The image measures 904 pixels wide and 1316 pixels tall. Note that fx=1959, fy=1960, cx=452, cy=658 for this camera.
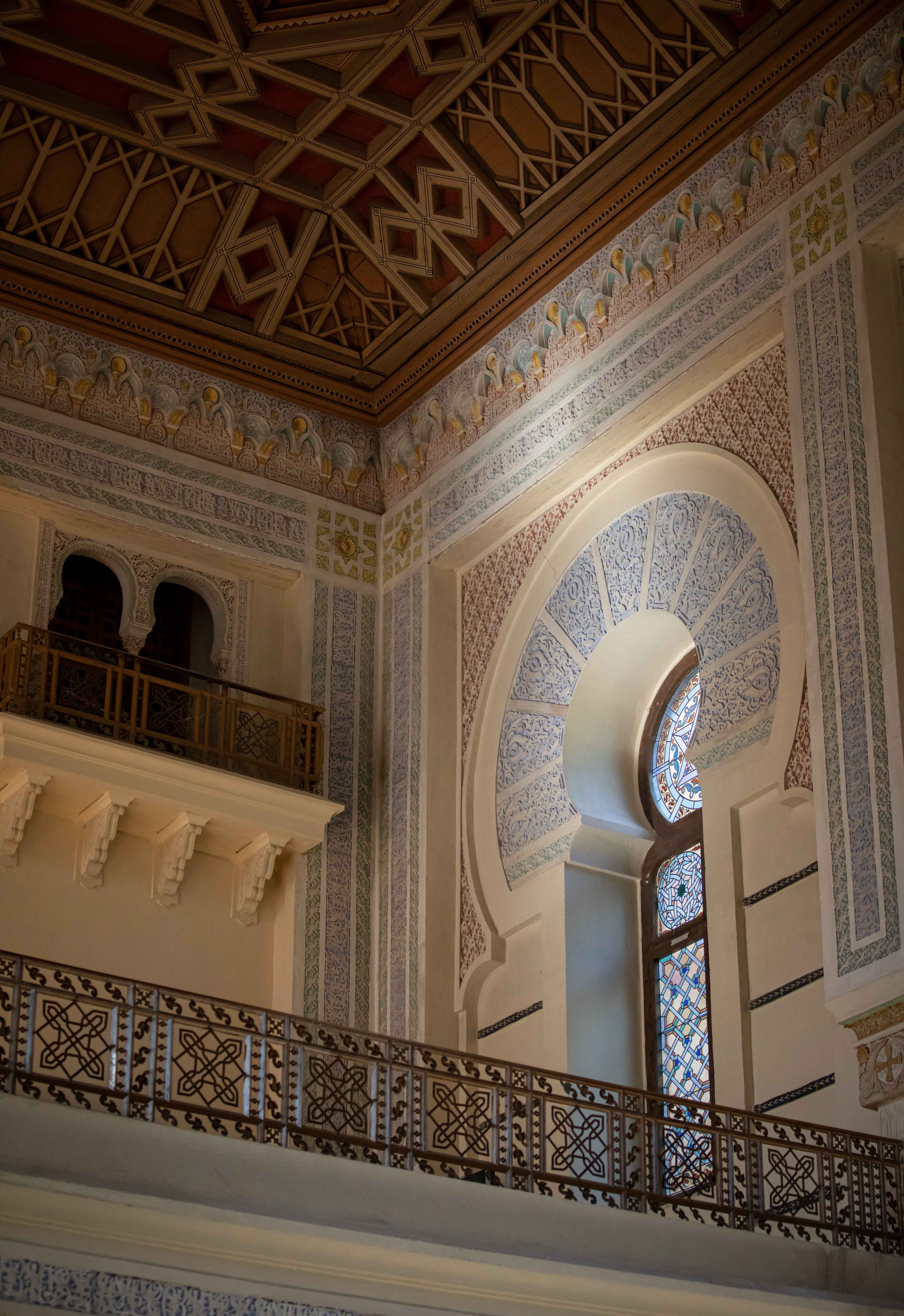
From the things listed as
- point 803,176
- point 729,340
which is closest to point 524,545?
point 729,340

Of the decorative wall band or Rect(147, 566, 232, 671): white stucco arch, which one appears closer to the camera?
the decorative wall band

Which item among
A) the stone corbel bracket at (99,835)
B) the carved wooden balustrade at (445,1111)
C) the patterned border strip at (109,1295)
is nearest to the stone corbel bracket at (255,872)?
the stone corbel bracket at (99,835)

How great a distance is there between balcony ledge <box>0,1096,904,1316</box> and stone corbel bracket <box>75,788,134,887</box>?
9.04 feet

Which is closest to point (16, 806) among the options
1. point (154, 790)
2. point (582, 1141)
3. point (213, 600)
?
point (154, 790)

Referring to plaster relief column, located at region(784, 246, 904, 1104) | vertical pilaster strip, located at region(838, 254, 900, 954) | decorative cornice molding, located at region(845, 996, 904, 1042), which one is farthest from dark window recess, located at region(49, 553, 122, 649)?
decorative cornice molding, located at region(845, 996, 904, 1042)

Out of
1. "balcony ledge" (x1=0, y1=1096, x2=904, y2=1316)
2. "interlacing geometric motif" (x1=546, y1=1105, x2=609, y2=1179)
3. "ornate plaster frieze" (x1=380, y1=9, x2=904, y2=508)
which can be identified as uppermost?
"ornate plaster frieze" (x1=380, y1=9, x2=904, y2=508)

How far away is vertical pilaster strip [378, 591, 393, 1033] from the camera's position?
24.8 ft

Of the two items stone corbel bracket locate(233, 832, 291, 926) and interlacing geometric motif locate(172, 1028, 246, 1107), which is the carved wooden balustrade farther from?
stone corbel bracket locate(233, 832, 291, 926)

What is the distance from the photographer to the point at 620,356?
7.18 m

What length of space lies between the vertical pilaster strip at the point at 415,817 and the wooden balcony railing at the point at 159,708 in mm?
379

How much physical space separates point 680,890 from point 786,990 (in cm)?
103

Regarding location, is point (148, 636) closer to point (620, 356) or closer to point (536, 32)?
point (620, 356)

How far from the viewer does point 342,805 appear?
7680mm

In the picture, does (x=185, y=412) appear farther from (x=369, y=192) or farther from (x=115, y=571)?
(x=369, y=192)
